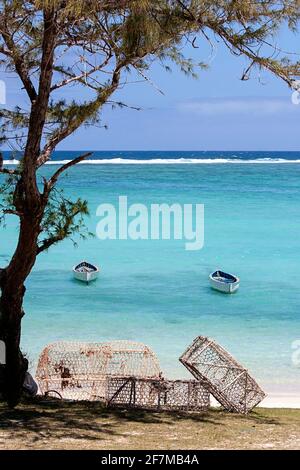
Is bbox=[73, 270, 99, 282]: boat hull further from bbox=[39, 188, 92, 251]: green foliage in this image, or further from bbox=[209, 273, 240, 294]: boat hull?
bbox=[39, 188, 92, 251]: green foliage

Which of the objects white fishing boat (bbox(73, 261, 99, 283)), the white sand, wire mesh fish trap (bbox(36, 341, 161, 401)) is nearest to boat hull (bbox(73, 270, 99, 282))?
white fishing boat (bbox(73, 261, 99, 283))

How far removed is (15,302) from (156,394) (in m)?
1.70

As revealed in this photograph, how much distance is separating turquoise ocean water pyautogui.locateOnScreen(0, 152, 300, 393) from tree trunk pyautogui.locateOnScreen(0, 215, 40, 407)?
0.76 meters

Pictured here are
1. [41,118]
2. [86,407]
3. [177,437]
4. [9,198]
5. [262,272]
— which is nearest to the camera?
[177,437]

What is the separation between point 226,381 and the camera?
28.0 ft

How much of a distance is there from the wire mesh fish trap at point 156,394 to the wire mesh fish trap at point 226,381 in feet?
0.52

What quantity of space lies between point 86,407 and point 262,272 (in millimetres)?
14899

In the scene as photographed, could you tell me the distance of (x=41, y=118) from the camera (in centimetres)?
661

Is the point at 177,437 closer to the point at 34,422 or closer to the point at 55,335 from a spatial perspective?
the point at 34,422

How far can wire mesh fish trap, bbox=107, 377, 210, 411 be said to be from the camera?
297 inches

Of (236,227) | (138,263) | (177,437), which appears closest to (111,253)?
(138,263)

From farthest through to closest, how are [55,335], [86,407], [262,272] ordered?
[262,272] → [55,335] → [86,407]

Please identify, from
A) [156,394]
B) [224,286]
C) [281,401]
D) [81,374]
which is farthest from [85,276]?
[156,394]

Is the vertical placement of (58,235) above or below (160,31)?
below
